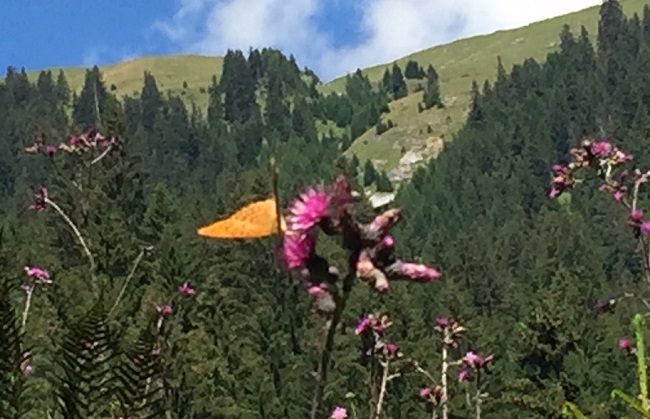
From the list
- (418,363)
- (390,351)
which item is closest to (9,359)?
(390,351)

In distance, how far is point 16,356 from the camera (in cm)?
174

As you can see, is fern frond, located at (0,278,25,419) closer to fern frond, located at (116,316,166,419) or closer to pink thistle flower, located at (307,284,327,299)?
fern frond, located at (116,316,166,419)

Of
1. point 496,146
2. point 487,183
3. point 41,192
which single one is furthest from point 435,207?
point 41,192

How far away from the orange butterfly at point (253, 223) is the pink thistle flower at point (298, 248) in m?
0.08

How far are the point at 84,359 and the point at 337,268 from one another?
0.45m

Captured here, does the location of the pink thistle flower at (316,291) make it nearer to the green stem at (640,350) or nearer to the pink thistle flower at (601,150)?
the green stem at (640,350)

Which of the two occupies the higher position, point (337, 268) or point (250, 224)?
point (250, 224)

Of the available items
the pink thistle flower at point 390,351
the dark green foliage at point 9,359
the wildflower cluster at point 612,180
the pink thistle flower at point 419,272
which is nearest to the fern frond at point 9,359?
the dark green foliage at point 9,359

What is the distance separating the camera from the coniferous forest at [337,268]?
1.69 metres

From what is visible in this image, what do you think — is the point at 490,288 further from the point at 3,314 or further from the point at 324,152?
the point at 3,314

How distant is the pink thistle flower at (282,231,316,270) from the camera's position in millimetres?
1388

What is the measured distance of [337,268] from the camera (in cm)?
146

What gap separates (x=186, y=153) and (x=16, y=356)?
179936mm

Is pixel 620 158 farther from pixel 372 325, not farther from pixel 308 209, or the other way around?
pixel 308 209
